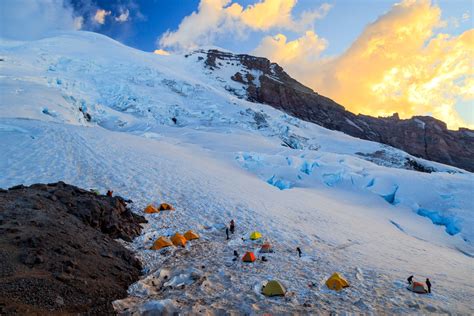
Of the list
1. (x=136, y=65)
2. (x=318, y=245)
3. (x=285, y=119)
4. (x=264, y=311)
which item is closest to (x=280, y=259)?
(x=318, y=245)

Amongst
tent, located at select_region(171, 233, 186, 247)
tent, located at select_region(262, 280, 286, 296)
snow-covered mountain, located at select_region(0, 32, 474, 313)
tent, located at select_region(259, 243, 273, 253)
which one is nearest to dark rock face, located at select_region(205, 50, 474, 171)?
snow-covered mountain, located at select_region(0, 32, 474, 313)

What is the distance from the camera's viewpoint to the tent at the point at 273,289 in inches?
286

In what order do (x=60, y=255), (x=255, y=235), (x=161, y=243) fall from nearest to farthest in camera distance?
(x=60, y=255) → (x=161, y=243) → (x=255, y=235)

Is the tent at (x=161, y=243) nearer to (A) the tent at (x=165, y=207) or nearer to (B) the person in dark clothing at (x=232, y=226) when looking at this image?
(B) the person in dark clothing at (x=232, y=226)

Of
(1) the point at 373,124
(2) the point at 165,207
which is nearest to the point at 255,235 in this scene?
(2) the point at 165,207

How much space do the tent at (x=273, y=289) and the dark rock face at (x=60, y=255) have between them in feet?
9.91

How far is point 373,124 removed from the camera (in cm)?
8906

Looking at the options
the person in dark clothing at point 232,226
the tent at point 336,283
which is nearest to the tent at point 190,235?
the person in dark clothing at point 232,226

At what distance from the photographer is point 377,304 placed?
7305 mm

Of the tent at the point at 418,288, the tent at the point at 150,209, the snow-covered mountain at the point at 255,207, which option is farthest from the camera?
the tent at the point at 150,209

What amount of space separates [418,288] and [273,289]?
12.8ft

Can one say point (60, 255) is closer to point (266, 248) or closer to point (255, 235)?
point (266, 248)

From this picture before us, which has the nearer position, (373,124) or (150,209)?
(150,209)

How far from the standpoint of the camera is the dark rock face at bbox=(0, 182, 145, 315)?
5508 mm
